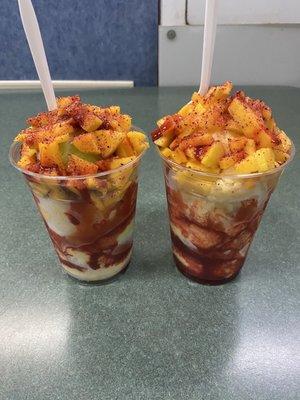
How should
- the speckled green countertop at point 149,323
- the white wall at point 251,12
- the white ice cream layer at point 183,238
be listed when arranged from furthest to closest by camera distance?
the white wall at point 251,12 → the white ice cream layer at point 183,238 → the speckled green countertop at point 149,323

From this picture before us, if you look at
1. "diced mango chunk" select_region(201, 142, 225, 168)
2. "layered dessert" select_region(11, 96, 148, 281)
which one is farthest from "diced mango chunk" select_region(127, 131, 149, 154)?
"diced mango chunk" select_region(201, 142, 225, 168)

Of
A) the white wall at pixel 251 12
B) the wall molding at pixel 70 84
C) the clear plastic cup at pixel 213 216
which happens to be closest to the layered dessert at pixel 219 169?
the clear plastic cup at pixel 213 216

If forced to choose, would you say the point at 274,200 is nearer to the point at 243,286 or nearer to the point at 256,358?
the point at 243,286

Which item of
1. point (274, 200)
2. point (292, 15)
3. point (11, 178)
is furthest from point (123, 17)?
point (274, 200)

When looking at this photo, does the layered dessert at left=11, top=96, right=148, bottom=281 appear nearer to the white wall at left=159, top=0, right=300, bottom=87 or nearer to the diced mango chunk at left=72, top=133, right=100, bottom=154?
the diced mango chunk at left=72, top=133, right=100, bottom=154

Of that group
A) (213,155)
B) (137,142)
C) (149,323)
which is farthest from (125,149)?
(149,323)

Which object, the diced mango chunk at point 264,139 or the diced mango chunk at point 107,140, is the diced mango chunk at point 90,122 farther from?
the diced mango chunk at point 264,139

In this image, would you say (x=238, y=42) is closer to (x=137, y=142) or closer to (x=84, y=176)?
(x=137, y=142)
